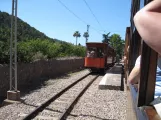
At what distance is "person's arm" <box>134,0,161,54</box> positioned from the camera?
0.84m

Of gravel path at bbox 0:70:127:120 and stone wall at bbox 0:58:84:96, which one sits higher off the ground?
stone wall at bbox 0:58:84:96

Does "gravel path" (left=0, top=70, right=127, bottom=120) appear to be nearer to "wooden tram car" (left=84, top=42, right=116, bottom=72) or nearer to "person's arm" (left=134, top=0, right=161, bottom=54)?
"person's arm" (left=134, top=0, right=161, bottom=54)

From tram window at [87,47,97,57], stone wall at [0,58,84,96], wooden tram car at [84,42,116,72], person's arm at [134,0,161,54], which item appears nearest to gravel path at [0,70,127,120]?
stone wall at [0,58,84,96]

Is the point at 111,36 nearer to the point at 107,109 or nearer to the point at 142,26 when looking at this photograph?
the point at 107,109

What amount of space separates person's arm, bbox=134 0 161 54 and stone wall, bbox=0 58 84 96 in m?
10.9

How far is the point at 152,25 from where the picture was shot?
87cm

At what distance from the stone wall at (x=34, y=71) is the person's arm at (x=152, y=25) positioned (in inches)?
428

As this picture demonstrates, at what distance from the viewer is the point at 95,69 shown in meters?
25.0

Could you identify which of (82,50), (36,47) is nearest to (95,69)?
(36,47)

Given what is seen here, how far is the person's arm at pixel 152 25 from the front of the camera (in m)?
0.84

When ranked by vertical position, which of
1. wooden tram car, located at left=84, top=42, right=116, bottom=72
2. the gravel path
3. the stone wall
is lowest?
the gravel path

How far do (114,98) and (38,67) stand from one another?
7.46 metres

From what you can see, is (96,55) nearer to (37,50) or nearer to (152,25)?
(37,50)

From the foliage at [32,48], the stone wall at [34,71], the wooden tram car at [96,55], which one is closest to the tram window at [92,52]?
the wooden tram car at [96,55]
